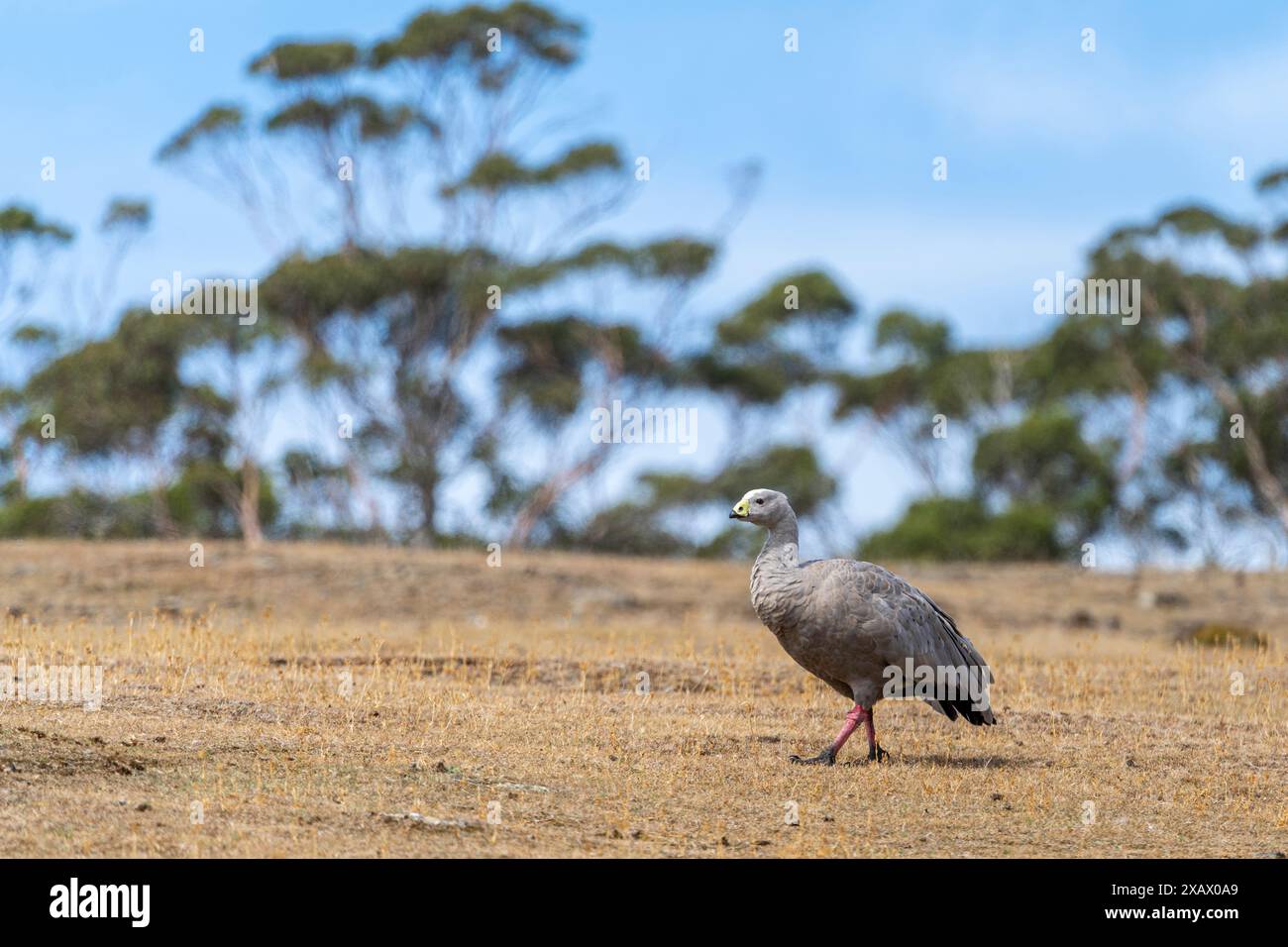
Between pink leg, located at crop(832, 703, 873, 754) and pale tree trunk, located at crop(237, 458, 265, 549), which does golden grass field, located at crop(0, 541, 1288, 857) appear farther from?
pale tree trunk, located at crop(237, 458, 265, 549)

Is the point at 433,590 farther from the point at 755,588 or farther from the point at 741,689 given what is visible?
the point at 755,588

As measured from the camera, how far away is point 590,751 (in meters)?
12.5

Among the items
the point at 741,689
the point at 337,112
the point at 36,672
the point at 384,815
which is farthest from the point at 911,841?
the point at 337,112

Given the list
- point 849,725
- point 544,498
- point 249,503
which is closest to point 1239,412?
point 544,498

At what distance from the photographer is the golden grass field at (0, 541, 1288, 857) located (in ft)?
33.5

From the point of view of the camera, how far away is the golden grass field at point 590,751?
1021cm

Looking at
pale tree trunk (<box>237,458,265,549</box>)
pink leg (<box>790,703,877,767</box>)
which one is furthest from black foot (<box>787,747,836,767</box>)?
pale tree trunk (<box>237,458,265,549</box>)

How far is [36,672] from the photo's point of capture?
14406 mm

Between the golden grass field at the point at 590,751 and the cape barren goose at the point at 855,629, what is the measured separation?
56cm

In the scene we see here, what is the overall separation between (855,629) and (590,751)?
203 cm

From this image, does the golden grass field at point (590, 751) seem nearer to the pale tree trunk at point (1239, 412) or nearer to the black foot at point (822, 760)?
the black foot at point (822, 760)

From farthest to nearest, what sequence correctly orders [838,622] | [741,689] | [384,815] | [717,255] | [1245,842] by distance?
1. [717,255]
2. [741,689]
3. [838,622]
4. [1245,842]
5. [384,815]

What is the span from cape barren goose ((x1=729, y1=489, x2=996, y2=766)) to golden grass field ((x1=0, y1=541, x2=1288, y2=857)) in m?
0.56
